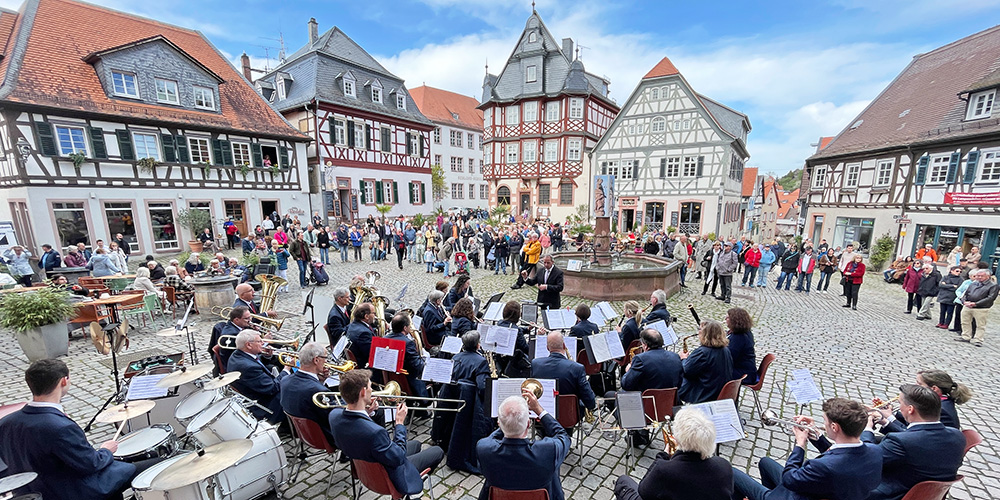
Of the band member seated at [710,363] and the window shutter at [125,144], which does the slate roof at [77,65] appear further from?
the band member seated at [710,363]

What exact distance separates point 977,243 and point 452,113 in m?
42.2

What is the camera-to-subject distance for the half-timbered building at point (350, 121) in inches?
999

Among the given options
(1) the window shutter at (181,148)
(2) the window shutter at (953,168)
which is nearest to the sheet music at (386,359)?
(1) the window shutter at (181,148)

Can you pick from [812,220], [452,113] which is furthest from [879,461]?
[452,113]

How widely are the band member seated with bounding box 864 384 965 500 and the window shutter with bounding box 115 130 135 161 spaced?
938 inches

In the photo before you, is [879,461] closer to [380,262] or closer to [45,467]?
[45,467]

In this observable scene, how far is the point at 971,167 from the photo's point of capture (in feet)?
53.4

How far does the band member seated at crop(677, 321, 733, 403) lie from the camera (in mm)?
4551

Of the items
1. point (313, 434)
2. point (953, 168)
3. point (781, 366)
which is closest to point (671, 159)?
point (953, 168)

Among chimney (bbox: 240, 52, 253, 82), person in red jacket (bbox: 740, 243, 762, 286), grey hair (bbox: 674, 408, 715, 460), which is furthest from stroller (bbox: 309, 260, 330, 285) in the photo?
chimney (bbox: 240, 52, 253, 82)

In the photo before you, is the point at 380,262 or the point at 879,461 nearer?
the point at 879,461

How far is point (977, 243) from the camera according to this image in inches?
637

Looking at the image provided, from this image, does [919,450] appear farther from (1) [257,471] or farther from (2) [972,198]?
(2) [972,198]

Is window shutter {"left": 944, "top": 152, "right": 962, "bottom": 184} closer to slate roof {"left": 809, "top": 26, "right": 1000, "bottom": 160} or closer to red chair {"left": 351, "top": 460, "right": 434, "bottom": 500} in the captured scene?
slate roof {"left": 809, "top": 26, "right": 1000, "bottom": 160}
